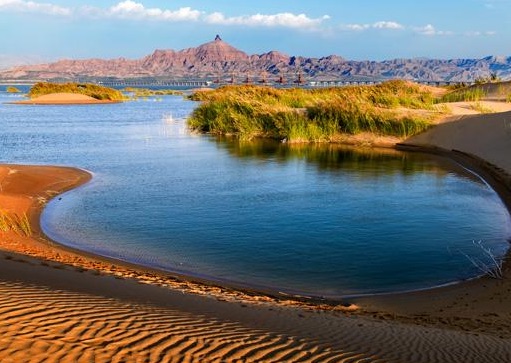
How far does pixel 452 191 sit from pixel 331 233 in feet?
22.0

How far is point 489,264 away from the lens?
977cm

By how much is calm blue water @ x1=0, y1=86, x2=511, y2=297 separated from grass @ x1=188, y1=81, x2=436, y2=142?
612 cm

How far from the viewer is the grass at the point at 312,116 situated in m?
30.8

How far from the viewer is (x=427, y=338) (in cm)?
586

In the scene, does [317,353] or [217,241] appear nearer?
[317,353]

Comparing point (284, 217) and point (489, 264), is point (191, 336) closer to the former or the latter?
point (489, 264)

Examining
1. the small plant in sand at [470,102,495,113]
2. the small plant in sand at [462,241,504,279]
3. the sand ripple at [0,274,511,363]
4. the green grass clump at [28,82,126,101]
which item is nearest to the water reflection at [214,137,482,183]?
the small plant in sand at [470,102,495,113]

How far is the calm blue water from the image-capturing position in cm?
972

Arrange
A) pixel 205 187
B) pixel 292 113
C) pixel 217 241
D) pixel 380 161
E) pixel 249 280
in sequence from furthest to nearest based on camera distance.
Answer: pixel 292 113 → pixel 380 161 → pixel 205 187 → pixel 217 241 → pixel 249 280

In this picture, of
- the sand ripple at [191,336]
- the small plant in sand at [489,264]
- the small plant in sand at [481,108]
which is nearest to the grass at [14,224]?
the sand ripple at [191,336]

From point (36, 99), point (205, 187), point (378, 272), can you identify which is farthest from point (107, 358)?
point (36, 99)

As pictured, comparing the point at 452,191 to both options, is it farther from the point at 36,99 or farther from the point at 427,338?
the point at 36,99

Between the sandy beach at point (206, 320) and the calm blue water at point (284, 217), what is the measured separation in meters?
1.00

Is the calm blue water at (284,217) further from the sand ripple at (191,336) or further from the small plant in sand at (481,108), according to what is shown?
the small plant in sand at (481,108)
